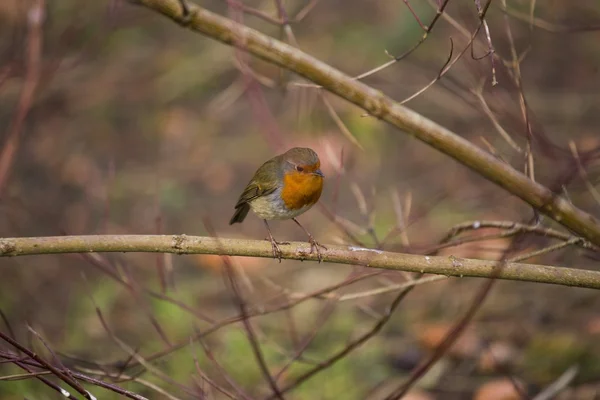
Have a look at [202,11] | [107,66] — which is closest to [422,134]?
[202,11]

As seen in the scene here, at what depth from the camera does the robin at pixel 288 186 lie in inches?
124

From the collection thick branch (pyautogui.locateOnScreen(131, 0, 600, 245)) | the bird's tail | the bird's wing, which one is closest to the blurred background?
thick branch (pyautogui.locateOnScreen(131, 0, 600, 245))

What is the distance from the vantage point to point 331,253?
7.75 ft

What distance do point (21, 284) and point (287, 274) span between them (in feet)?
6.21

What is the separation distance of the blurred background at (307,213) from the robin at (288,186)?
0.50 ft

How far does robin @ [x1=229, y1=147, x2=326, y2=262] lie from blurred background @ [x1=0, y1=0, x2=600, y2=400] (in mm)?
153

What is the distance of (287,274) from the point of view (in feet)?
17.3

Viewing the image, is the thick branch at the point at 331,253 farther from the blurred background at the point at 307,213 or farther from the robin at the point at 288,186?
the robin at the point at 288,186

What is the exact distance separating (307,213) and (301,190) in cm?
274

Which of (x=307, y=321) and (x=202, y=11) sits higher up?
(x=202, y=11)

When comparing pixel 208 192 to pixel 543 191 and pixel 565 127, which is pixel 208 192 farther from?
pixel 543 191

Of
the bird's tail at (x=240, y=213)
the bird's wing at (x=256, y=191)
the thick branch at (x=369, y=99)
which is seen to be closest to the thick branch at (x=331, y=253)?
the thick branch at (x=369, y=99)

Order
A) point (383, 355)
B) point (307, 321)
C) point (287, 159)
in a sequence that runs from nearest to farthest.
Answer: point (287, 159), point (383, 355), point (307, 321)

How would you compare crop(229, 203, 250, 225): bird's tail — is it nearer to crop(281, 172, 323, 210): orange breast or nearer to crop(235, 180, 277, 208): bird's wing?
crop(235, 180, 277, 208): bird's wing
